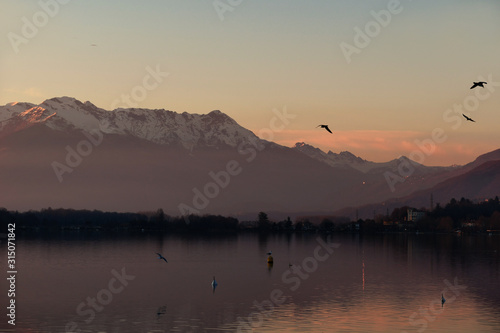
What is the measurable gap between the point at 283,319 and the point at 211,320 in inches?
277

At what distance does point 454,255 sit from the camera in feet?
529

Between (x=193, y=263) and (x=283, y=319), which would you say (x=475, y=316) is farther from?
(x=193, y=263)

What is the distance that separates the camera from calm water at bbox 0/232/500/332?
67062mm

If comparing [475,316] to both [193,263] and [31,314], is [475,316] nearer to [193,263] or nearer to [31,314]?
[31,314]

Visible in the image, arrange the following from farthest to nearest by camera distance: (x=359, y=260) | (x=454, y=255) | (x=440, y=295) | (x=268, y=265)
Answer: (x=454, y=255) → (x=359, y=260) → (x=268, y=265) → (x=440, y=295)

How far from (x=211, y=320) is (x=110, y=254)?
101 meters

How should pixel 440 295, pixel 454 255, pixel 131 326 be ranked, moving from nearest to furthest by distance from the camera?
1. pixel 131 326
2. pixel 440 295
3. pixel 454 255

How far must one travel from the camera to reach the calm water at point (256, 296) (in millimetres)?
67062

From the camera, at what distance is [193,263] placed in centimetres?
13912

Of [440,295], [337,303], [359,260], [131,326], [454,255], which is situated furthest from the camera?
[454,255]

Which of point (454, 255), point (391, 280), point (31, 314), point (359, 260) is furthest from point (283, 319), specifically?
point (454, 255)

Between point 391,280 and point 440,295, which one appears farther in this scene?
point 391,280

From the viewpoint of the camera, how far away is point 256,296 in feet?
286

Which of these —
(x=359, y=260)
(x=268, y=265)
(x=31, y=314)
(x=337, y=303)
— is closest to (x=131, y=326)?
(x=31, y=314)
